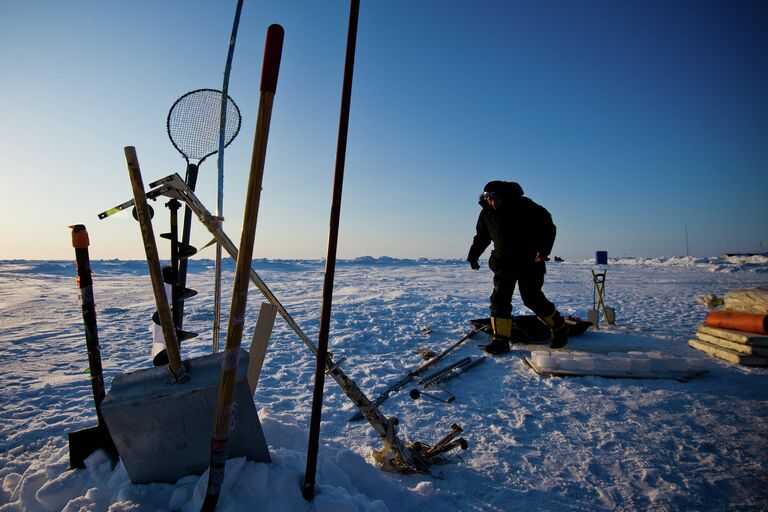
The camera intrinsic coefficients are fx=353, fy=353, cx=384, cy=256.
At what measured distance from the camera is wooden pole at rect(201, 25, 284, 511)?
1140 mm

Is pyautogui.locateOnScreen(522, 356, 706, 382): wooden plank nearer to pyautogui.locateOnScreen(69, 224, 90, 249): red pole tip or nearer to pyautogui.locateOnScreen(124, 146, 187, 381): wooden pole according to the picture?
pyautogui.locateOnScreen(124, 146, 187, 381): wooden pole

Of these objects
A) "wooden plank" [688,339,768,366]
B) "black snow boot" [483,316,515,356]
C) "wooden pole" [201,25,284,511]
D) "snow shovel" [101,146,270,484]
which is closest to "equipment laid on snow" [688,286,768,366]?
"wooden plank" [688,339,768,366]

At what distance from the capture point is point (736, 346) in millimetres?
3803

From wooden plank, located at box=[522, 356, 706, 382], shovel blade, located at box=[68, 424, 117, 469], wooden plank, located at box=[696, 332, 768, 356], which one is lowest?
wooden plank, located at box=[522, 356, 706, 382]

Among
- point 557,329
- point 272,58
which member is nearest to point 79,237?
point 272,58

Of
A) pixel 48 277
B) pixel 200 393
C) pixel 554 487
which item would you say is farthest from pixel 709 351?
pixel 48 277

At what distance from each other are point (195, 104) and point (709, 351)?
5.87 metres

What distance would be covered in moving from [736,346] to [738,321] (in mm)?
413

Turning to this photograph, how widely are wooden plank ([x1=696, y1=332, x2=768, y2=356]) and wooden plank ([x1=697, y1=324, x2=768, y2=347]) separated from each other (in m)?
0.03

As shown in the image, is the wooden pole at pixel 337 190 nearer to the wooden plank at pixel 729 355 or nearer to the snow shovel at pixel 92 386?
the snow shovel at pixel 92 386

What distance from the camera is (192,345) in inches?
200

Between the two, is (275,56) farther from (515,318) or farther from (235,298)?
(515,318)

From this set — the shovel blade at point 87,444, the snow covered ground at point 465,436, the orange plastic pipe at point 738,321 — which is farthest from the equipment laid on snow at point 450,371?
the orange plastic pipe at point 738,321

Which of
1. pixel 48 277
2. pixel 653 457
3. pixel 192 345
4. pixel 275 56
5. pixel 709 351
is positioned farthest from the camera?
pixel 48 277
